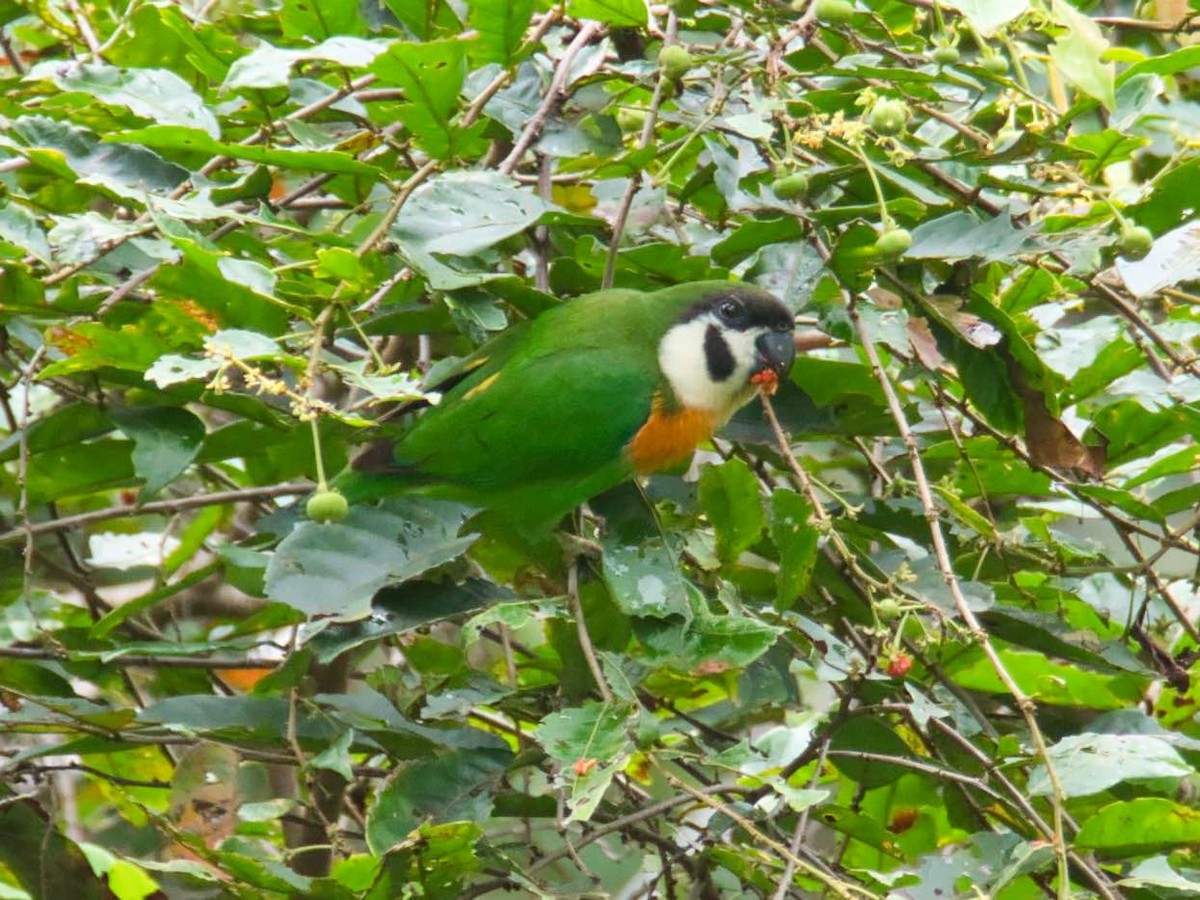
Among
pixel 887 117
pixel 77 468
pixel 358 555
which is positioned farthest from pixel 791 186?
pixel 77 468

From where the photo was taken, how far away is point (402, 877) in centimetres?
181

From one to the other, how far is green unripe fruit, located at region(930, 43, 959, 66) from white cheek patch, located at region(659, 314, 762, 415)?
57 centimetres

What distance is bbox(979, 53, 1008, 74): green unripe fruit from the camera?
2.12 meters

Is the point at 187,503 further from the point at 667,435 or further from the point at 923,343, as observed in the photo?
the point at 923,343

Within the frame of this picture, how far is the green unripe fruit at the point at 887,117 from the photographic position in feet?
6.63

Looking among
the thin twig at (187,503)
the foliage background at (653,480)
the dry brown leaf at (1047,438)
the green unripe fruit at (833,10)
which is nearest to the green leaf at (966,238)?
the foliage background at (653,480)

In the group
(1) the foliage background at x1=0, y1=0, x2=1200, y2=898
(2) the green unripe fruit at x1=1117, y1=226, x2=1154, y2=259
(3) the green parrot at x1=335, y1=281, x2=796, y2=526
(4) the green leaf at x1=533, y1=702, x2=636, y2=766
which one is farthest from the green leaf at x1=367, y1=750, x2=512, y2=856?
(2) the green unripe fruit at x1=1117, y1=226, x2=1154, y2=259

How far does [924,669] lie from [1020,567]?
24 centimetres

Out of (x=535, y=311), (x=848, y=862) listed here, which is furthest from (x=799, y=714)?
(x=535, y=311)

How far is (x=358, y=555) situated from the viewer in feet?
6.71

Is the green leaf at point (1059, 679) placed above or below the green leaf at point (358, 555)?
below

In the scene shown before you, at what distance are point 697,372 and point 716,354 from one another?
0.06 metres

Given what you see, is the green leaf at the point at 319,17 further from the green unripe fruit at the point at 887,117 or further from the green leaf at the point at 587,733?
the green leaf at the point at 587,733

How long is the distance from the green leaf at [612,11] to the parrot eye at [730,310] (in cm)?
54
